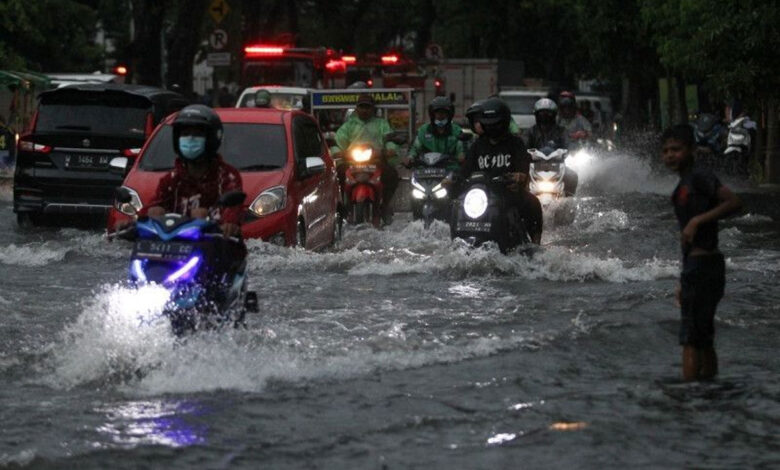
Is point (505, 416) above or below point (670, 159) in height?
below

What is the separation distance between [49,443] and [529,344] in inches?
154

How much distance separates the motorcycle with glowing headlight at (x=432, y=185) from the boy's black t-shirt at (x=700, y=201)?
29.9ft

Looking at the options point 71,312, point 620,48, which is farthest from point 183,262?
point 620,48

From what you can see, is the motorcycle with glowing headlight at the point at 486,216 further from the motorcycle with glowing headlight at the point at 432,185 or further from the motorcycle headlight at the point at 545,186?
the motorcycle headlight at the point at 545,186

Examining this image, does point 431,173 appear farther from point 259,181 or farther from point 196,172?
point 196,172

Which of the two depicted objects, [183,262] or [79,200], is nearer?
[183,262]

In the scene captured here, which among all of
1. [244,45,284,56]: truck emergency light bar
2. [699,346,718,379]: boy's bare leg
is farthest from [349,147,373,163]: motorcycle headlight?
[244,45,284,56]: truck emergency light bar

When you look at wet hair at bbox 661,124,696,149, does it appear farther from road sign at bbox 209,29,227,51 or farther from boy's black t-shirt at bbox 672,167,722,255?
road sign at bbox 209,29,227,51

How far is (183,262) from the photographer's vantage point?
371 inches

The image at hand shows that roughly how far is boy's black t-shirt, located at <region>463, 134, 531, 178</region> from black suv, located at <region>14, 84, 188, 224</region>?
6533mm

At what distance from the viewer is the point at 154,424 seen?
8438 millimetres

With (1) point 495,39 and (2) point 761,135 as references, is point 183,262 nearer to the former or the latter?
(2) point 761,135

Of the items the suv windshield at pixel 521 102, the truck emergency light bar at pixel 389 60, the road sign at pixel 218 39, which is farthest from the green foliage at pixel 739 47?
the road sign at pixel 218 39

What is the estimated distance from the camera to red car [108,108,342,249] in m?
16.2
